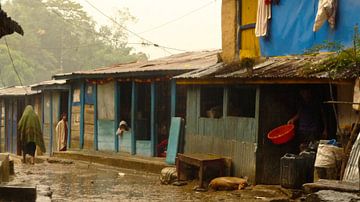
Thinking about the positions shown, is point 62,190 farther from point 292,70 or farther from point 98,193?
point 292,70

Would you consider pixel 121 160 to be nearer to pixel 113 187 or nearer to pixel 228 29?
pixel 113 187

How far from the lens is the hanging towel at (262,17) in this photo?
14.7m

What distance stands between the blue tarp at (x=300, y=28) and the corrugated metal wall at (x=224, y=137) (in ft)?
7.17

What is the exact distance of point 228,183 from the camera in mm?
12609

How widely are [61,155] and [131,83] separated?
4.06 metres

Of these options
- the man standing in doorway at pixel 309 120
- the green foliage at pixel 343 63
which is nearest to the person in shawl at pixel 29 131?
the man standing in doorway at pixel 309 120

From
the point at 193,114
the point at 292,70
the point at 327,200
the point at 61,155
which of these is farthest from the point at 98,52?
the point at 327,200

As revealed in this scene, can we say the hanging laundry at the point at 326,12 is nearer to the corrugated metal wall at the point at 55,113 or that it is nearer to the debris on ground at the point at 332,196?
the debris on ground at the point at 332,196

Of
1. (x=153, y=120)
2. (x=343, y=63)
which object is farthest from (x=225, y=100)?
(x=153, y=120)

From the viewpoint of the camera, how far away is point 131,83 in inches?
795

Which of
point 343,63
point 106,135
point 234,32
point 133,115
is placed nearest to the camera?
point 343,63

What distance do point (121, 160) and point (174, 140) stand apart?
8.23 ft

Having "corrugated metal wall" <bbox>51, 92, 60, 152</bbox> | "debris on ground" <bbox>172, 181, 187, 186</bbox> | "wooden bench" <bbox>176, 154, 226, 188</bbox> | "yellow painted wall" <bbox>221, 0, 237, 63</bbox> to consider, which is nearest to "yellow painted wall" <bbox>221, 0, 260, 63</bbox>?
"yellow painted wall" <bbox>221, 0, 237, 63</bbox>

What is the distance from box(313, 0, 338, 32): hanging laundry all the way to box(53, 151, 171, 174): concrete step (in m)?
6.00
